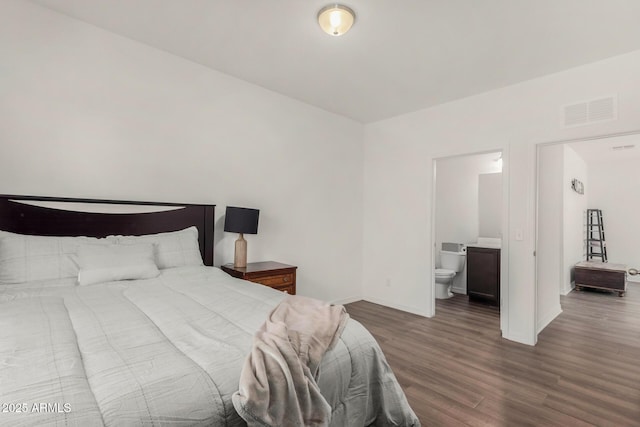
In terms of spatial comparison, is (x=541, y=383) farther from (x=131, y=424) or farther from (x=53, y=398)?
(x=53, y=398)

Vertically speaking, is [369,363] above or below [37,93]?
below

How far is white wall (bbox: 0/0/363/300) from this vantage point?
2.27 metres

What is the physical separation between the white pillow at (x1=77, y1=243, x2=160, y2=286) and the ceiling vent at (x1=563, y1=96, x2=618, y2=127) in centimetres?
375

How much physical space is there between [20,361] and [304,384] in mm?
894

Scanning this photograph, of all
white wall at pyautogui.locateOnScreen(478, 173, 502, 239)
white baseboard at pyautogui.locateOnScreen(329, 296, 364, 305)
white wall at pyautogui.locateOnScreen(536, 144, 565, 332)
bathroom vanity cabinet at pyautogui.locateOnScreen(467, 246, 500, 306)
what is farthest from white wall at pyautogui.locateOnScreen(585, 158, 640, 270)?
white baseboard at pyautogui.locateOnScreen(329, 296, 364, 305)

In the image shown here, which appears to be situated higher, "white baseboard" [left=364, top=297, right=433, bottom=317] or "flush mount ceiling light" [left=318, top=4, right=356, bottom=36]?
"flush mount ceiling light" [left=318, top=4, right=356, bottom=36]

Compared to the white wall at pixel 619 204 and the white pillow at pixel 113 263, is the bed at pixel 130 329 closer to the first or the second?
the white pillow at pixel 113 263

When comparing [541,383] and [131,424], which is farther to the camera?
[541,383]

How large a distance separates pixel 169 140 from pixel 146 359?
90.9 inches

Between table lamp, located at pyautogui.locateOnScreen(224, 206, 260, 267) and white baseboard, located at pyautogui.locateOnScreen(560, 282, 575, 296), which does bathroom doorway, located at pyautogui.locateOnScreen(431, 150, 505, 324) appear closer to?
white baseboard, located at pyautogui.locateOnScreen(560, 282, 575, 296)

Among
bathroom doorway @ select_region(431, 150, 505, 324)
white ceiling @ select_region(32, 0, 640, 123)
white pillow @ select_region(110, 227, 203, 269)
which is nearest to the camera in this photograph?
white ceiling @ select_region(32, 0, 640, 123)

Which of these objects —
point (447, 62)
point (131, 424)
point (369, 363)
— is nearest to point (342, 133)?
point (447, 62)

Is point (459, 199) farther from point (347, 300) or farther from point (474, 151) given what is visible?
point (347, 300)

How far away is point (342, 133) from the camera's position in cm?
448
